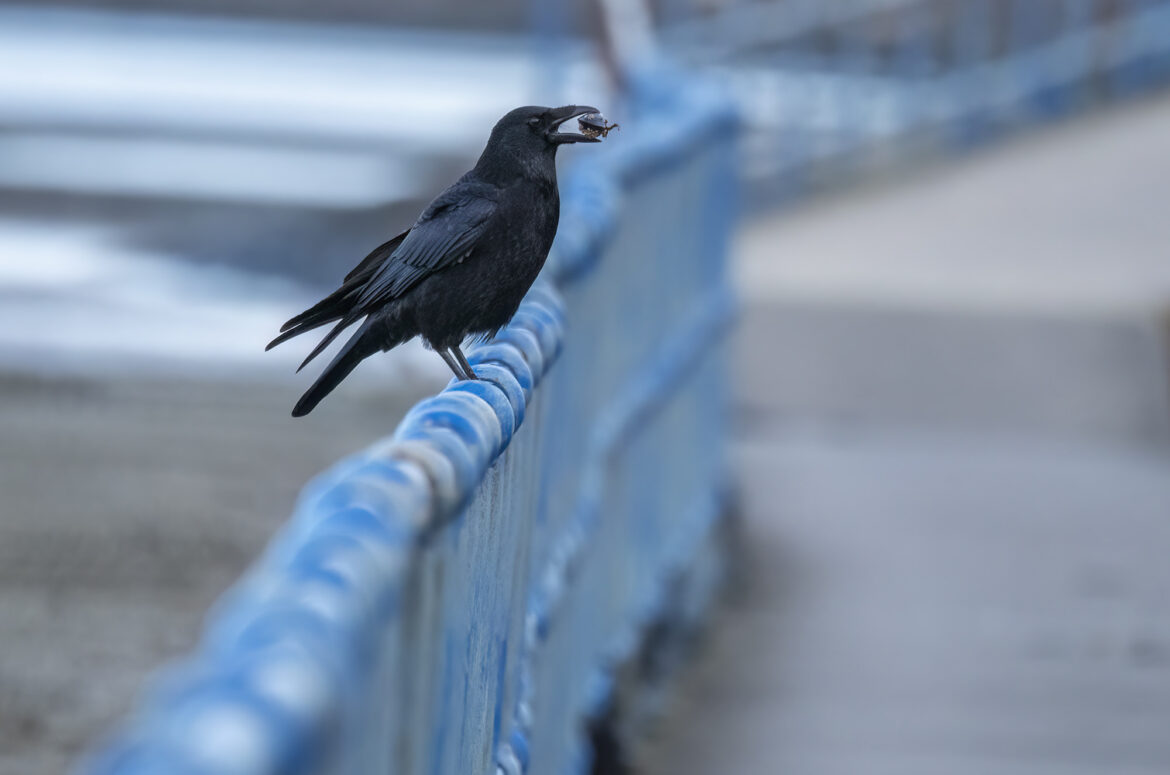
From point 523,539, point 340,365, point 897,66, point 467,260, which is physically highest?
point 467,260

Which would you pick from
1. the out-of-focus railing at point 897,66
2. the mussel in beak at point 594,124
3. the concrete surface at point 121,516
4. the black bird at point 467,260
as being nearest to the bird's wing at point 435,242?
the black bird at point 467,260

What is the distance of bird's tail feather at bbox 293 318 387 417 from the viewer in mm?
3004

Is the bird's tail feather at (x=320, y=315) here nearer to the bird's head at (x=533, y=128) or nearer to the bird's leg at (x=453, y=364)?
the bird's leg at (x=453, y=364)

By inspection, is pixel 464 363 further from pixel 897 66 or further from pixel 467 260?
pixel 897 66

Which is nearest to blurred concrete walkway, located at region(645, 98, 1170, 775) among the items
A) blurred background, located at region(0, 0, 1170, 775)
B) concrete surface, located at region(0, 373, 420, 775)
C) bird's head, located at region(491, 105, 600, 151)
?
blurred background, located at region(0, 0, 1170, 775)

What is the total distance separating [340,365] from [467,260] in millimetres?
275

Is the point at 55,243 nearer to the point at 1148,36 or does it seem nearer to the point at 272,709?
the point at 1148,36

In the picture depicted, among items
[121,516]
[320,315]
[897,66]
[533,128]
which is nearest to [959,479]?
[121,516]

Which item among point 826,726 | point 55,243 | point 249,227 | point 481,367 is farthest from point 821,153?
point 481,367

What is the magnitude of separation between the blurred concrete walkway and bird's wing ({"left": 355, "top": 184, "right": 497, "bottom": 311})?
7.47ft

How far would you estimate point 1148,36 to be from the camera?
13.0 m

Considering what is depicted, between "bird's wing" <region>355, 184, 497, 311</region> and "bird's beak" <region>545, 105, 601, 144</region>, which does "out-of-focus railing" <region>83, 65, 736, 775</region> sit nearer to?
"bird's wing" <region>355, 184, 497, 311</region>

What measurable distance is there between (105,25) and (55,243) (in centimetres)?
585

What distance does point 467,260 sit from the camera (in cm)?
306
